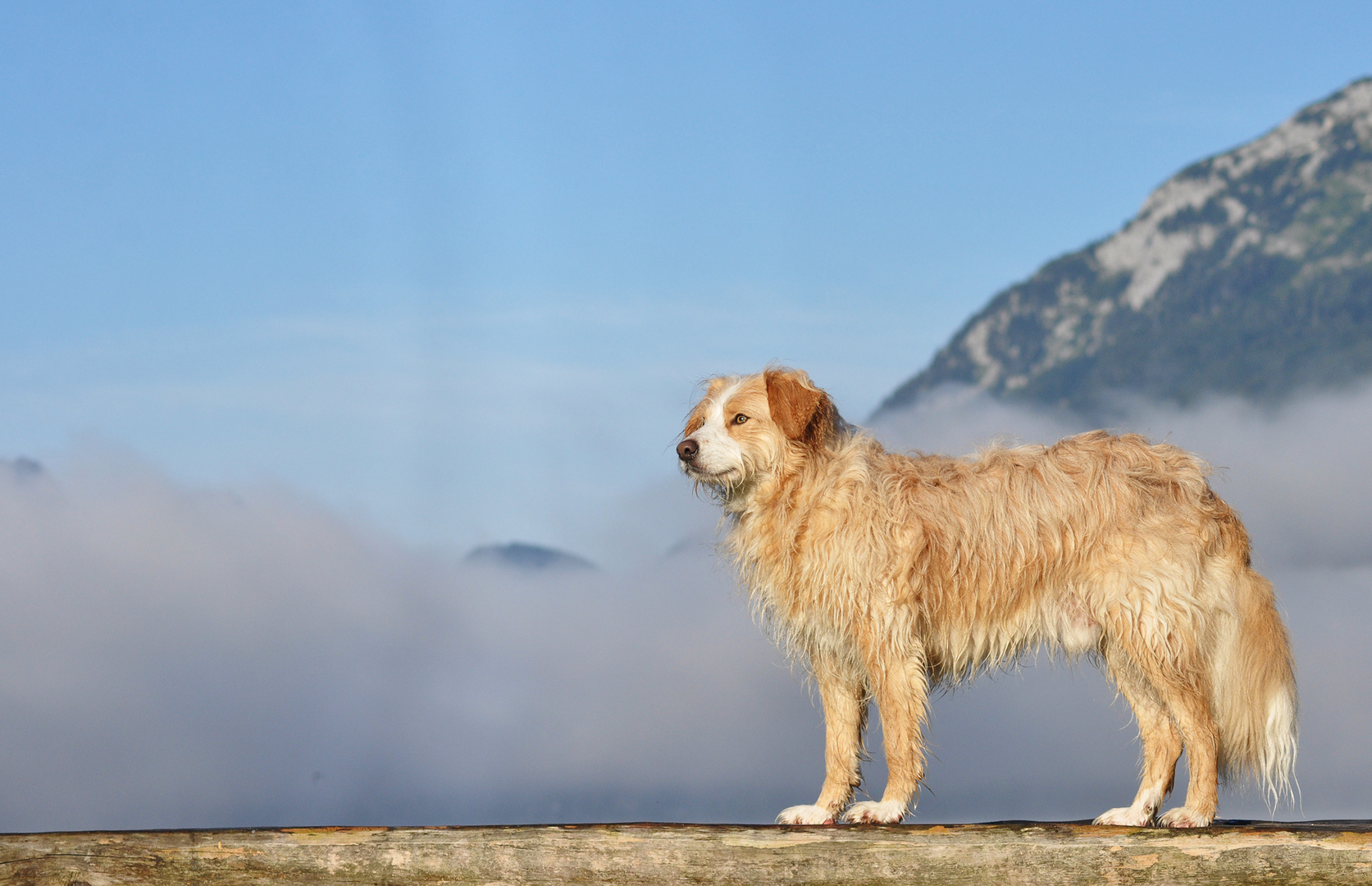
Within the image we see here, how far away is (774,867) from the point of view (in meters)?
6.80

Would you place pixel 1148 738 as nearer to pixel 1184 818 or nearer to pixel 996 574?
pixel 1184 818

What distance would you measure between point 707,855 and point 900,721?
2.09 m

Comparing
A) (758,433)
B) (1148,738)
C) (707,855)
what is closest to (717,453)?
(758,433)

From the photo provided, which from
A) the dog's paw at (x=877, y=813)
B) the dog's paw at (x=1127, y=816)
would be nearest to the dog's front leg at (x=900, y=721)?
Result: the dog's paw at (x=877, y=813)

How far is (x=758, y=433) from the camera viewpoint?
892cm

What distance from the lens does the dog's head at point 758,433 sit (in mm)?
8875

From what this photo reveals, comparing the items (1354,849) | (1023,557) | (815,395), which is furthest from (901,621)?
(1354,849)

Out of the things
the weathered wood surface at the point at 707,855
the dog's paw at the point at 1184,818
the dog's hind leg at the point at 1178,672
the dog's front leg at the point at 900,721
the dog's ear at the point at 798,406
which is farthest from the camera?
the dog's ear at the point at 798,406

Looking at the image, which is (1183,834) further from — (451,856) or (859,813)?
(451,856)

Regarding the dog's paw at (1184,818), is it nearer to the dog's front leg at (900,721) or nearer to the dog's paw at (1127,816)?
the dog's paw at (1127,816)

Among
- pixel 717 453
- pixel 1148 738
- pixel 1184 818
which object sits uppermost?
pixel 717 453

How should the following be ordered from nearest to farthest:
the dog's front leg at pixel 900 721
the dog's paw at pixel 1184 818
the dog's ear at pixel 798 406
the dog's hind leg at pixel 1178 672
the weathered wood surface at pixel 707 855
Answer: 1. the weathered wood surface at pixel 707 855
2. the dog's paw at pixel 1184 818
3. the dog's front leg at pixel 900 721
4. the dog's hind leg at pixel 1178 672
5. the dog's ear at pixel 798 406

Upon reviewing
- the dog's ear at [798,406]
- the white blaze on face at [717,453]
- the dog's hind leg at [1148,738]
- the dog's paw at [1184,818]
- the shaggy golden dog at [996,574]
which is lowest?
the dog's paw at [1184,818]

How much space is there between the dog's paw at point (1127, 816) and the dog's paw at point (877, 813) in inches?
48.8
